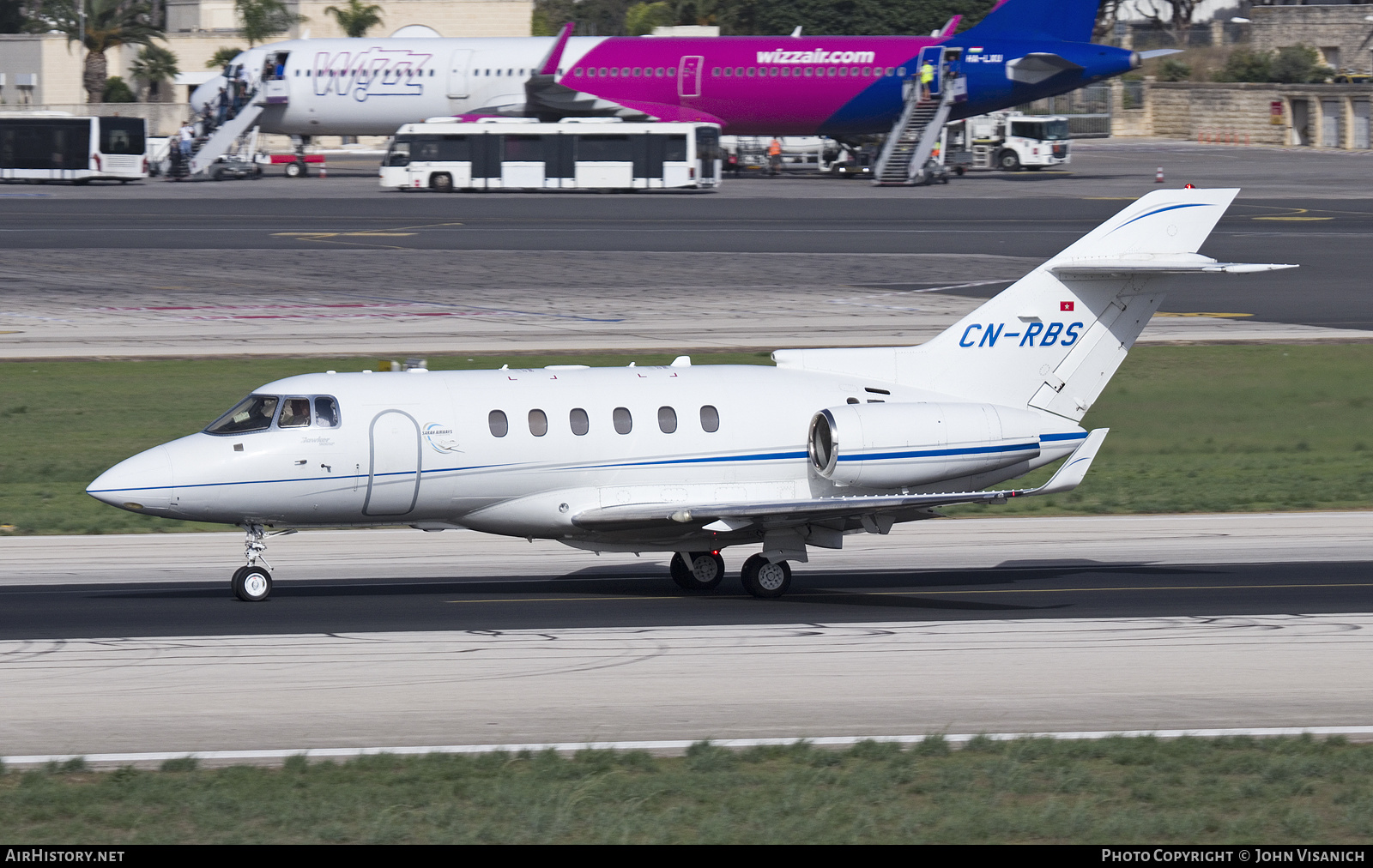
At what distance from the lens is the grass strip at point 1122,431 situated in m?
30.8

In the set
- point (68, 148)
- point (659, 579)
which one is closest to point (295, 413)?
point (659, 579)

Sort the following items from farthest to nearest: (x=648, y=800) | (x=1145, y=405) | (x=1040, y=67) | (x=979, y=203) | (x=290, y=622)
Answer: (x=1040, y=67)
(x=979, y=203)
(x=1145, y=405)
(x=290, y=622)
(x=648, y=800)

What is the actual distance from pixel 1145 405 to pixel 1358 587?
9.11 m

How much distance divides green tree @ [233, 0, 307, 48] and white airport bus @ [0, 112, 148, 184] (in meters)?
53.6

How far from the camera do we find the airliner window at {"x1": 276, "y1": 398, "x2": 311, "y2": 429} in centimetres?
2148

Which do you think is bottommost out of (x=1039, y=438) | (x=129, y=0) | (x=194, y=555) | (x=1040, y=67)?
(x=194, y=555)

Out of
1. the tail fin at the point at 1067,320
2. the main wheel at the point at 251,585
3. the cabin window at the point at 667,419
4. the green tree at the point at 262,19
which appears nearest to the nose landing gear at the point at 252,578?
the main wheel at the point at 251,585

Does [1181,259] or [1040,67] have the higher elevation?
[1040,67]

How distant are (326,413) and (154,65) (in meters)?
127

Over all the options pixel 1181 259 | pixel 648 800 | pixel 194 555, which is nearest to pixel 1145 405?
pixel 1181 259

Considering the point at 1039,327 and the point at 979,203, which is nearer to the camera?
the point at 1039,327

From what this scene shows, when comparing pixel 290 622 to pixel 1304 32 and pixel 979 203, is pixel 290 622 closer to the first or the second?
pixel 979 203

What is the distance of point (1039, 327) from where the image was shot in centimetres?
2459

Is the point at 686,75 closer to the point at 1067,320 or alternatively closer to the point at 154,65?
the point at 154,65
